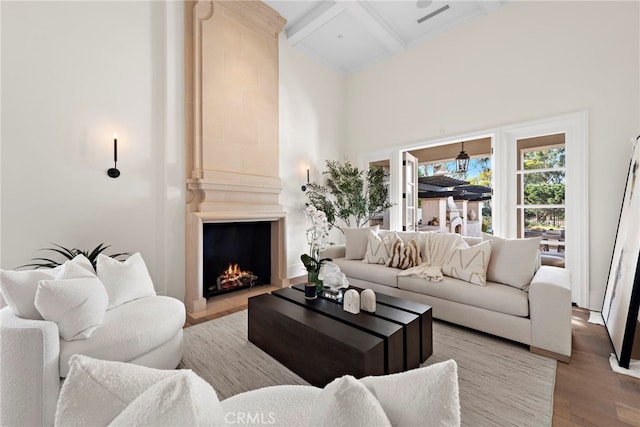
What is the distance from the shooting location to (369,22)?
377 cm

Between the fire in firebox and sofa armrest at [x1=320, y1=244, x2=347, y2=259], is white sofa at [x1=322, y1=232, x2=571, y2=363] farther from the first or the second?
the fire in firebox

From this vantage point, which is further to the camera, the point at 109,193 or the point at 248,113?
the point at 248,113

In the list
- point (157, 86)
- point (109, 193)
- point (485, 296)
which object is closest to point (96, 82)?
point (157, 86)

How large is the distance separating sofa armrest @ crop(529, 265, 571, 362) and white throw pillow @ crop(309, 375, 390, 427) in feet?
7.19

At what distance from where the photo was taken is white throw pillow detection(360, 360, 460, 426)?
0.53 meters

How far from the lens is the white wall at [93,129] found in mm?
2301

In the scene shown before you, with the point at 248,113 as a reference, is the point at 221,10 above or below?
above

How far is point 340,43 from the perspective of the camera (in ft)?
14.6

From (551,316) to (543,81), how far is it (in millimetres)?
2795

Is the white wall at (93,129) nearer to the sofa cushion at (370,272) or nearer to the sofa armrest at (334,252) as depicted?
the sofa armrest at (334,252)

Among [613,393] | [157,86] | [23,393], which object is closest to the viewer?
[23,393]

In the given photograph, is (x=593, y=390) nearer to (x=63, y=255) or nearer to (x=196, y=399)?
(x=196, y=399)

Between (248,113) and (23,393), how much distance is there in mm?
3270

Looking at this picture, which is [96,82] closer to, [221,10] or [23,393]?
[221,10]
